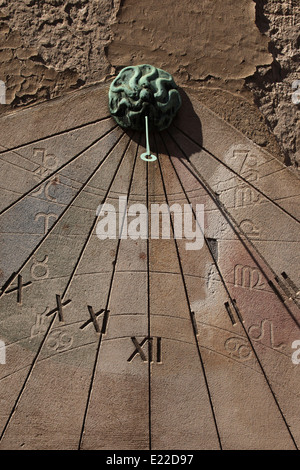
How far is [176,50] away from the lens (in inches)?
201

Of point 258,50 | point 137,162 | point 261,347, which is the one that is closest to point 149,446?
point 261,347

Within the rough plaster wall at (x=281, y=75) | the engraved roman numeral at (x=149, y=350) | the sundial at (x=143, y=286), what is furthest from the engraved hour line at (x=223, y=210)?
the engraved roman numeral at (x=149, y=350)

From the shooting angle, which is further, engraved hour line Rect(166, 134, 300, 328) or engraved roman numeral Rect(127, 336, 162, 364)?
engraved hour line Rect(166, 134, 300, 328)

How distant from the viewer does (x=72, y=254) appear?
15.6 feet

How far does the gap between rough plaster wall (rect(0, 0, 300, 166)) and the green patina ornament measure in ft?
0.32

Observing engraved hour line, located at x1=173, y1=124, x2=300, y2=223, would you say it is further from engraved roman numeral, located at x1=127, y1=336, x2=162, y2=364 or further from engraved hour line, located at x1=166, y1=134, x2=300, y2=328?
engraved roman numeral, located at x1=127, y1=336, x2=162, y2=364

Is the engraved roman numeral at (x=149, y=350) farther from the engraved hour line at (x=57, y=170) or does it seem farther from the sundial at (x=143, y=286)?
the engraved hour line at (x=57, y=170)

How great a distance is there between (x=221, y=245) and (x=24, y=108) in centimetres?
112

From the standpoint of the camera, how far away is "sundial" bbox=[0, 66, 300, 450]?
4605mm

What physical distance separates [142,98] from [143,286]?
2.87 ft

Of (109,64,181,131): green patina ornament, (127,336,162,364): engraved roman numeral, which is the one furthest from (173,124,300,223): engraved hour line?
(127,336,162,364): engraved roman numeral

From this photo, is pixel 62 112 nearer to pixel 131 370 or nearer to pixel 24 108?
pixel 24 108

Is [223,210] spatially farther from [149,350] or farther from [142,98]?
[149,350]

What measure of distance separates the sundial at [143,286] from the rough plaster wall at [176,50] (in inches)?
4.2
